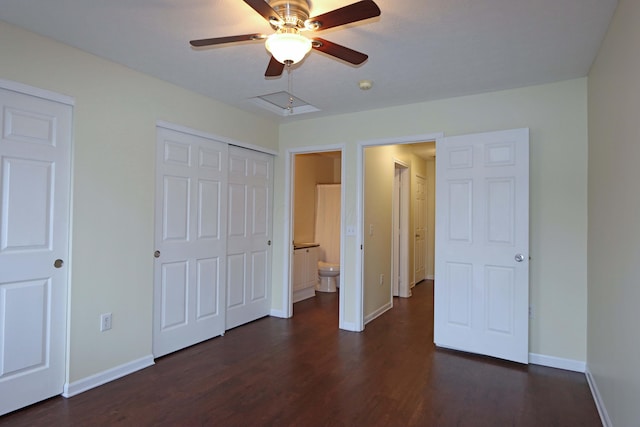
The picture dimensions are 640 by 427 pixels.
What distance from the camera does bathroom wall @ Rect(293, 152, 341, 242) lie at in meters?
6.07

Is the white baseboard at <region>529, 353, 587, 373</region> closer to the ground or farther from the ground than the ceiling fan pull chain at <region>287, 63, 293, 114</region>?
closer to the ground

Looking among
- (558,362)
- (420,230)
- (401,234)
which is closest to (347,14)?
(558,362)

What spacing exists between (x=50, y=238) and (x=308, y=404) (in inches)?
80.8

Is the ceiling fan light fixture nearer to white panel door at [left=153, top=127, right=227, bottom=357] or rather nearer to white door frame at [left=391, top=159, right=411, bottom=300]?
white panel door at [left=153, top=127, right=227, bottom=357]

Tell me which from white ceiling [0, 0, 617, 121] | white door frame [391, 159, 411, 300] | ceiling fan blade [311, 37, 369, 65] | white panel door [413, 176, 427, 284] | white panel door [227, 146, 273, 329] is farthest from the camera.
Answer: white panel door [413, 176, 427, 284]

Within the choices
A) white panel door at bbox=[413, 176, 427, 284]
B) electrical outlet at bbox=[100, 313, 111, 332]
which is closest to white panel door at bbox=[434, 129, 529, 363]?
electrical outlet at bbox=[100, 313, 111, 332]

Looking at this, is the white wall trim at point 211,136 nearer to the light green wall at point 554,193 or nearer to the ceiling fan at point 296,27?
the ceiling fan at point 296,27

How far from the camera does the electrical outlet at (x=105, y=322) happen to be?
2717 mm

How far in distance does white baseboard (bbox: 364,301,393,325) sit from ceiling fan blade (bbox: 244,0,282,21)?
3.41m

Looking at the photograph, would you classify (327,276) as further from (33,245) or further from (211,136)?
(33,245)

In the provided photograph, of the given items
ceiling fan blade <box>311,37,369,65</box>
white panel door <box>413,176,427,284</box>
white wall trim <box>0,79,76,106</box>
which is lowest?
white panel door <box>413,176,427,284</box>

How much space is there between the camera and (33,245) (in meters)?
2.37

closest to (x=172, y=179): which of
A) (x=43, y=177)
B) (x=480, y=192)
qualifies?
(x=43, y=177)

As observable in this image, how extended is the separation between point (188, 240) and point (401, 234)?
3484 mm
